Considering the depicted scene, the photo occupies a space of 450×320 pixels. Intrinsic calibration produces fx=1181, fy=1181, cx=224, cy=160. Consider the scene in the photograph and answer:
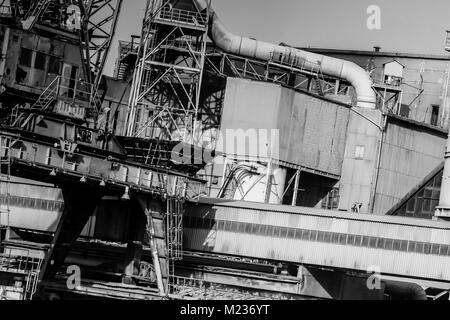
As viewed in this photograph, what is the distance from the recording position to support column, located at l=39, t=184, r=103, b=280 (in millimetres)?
65125

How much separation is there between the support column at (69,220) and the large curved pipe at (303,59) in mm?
25818

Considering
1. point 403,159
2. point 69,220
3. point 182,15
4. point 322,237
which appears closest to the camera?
point 69,220

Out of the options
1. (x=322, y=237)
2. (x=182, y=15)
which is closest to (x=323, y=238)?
(x=322, y=237)

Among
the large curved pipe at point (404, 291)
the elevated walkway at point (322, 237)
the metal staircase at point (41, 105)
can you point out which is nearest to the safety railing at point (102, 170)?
the metal staircase at point (41, 105)

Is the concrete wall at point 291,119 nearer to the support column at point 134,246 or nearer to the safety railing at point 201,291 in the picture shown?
the support column at point 134,246

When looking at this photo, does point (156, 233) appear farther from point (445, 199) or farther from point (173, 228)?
point (445, 199)

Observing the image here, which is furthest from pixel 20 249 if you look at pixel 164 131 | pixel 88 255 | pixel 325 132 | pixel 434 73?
pixel 434 73

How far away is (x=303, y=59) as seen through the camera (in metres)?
90.4

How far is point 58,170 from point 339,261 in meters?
17.9

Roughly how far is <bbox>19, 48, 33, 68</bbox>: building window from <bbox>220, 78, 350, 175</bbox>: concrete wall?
2117 centimetres

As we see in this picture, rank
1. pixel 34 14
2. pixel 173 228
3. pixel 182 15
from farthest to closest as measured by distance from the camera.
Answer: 1. pixel 182 15
2. pixel 34 14
3. pixel 173 228

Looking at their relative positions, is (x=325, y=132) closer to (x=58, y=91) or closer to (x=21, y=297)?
(x=58, y=91)

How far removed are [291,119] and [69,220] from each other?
2438cm

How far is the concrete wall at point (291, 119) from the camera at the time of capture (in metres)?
84.0
